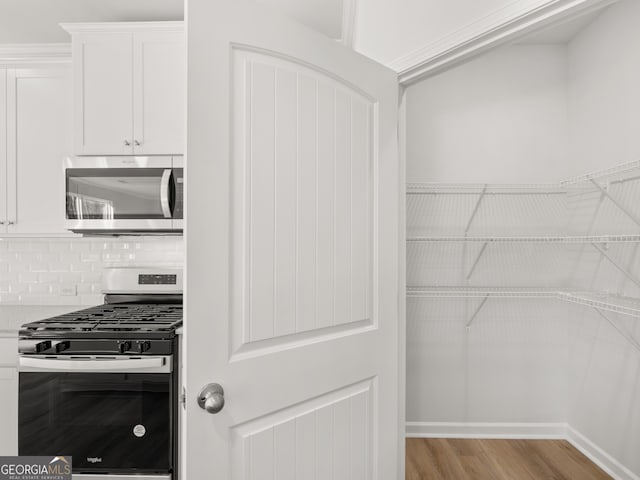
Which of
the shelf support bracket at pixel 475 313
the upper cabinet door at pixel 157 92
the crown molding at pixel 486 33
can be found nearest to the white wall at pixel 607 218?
the shelf support bracket at pixel 475 313

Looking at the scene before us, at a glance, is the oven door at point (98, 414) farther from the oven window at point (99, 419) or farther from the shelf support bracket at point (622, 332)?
the shelf support bracket at point (622, 332)

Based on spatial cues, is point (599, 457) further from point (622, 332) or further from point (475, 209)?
point (475, 209)

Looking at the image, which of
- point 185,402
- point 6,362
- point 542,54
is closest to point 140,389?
point 6,362

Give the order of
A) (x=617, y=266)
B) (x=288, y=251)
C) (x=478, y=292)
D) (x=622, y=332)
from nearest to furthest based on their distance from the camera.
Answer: (x=288, y=251), (x=617, y=266), (x=622, y=332), (x=478, y=292)

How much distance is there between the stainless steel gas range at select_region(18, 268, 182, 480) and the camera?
1.84m

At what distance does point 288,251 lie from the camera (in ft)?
3.78

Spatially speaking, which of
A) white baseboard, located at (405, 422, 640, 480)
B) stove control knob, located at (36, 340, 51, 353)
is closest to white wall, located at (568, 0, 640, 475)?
white baseboard, located at (405, 422, 640, 480)

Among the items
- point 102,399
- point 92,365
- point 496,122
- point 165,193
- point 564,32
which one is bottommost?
point 102,399

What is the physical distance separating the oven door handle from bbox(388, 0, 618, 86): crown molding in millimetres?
1672

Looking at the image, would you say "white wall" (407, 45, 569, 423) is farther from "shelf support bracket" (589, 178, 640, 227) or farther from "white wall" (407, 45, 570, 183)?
"shelf support bracket" (589, 178, 640, 227)

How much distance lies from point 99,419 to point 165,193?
119 centimetres

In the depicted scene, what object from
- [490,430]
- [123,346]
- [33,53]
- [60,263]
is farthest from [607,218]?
[33,53]

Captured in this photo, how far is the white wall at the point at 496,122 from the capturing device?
2.62 meters

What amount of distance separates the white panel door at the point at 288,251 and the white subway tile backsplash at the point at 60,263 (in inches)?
67.6
